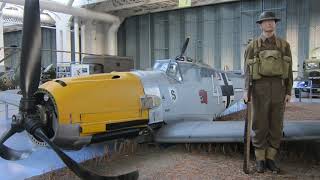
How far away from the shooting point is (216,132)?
4918 mm

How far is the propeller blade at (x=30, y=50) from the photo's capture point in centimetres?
439

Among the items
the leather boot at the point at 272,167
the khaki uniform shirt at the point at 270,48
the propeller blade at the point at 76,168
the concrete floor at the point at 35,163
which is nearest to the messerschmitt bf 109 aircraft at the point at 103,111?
the propeller blade at the point at 76,168

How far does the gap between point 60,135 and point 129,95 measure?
3.57 feet

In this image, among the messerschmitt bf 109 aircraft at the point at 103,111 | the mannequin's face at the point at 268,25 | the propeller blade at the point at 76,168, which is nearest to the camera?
the propeller blade at the point at 76,168

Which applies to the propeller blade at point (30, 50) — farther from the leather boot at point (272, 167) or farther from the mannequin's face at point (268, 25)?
the leather boot at point (272, 167)

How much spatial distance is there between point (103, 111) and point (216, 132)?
58.9 inches

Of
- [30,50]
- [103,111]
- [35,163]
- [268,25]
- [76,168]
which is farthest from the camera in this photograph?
[35,163]

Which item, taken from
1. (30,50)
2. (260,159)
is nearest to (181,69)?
(260,159)

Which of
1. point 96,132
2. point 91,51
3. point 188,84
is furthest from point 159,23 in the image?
point 96,132

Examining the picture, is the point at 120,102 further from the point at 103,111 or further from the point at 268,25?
the point at 268,25

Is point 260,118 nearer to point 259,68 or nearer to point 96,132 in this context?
point 259,68

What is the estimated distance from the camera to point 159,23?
913 inches

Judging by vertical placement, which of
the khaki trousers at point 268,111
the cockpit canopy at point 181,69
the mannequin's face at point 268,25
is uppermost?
the mannequin's face at point 268,25

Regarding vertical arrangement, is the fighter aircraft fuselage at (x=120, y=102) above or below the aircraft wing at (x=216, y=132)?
above
